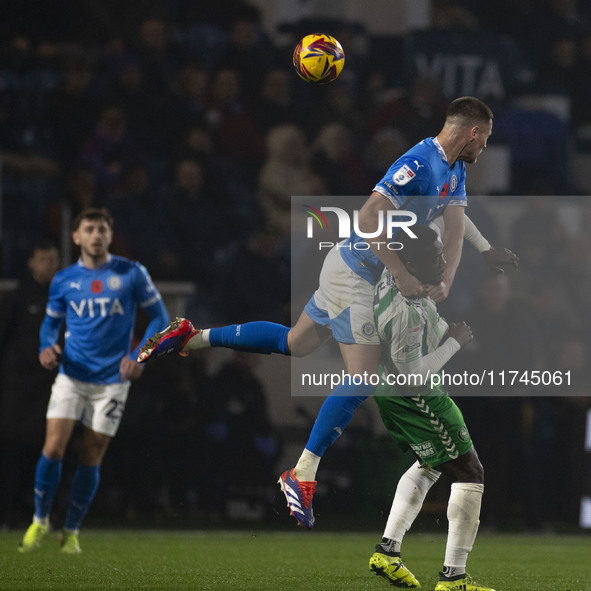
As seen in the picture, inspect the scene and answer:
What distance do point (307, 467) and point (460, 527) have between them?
0.81m

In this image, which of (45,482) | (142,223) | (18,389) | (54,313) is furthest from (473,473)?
(142,223)

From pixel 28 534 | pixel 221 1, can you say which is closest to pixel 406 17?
pixel 221 1

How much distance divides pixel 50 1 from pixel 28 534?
7.34 m

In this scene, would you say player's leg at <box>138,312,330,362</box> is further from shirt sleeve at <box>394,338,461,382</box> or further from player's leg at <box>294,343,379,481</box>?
shirt sleeve at <box>394,338,461,382</box>

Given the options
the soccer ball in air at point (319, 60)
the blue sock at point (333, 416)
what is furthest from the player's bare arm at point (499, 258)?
the soccer ball in air at point (319, 60)

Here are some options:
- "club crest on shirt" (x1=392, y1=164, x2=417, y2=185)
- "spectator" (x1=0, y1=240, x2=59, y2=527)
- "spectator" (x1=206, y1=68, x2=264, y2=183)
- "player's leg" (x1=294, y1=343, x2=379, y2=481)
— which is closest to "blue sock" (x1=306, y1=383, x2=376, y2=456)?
"player's leg" (x1=294, y1=343, x2=379, y2=481)

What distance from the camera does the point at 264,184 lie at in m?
12.2

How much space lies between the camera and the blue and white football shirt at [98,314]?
787 cm

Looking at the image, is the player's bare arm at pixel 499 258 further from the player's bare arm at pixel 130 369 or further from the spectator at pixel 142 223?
the spectator at pixel 142 223

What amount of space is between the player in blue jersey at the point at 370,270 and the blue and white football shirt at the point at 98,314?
2006mm

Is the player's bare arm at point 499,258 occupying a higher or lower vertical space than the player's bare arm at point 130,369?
higher

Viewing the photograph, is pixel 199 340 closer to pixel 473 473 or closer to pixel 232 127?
pixel 473 473

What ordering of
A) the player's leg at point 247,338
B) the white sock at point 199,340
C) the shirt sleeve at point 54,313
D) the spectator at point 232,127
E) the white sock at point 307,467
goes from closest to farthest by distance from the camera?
the white sock at point 307,467, the player's leg at point 247,338, the white sock at point 199,340, the shirt sleeve at point 54,313, the spectator at point 232,127

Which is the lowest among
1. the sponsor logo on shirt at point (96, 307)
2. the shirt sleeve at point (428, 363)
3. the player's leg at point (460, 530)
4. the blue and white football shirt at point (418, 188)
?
the player's leg at point (460, 530)
